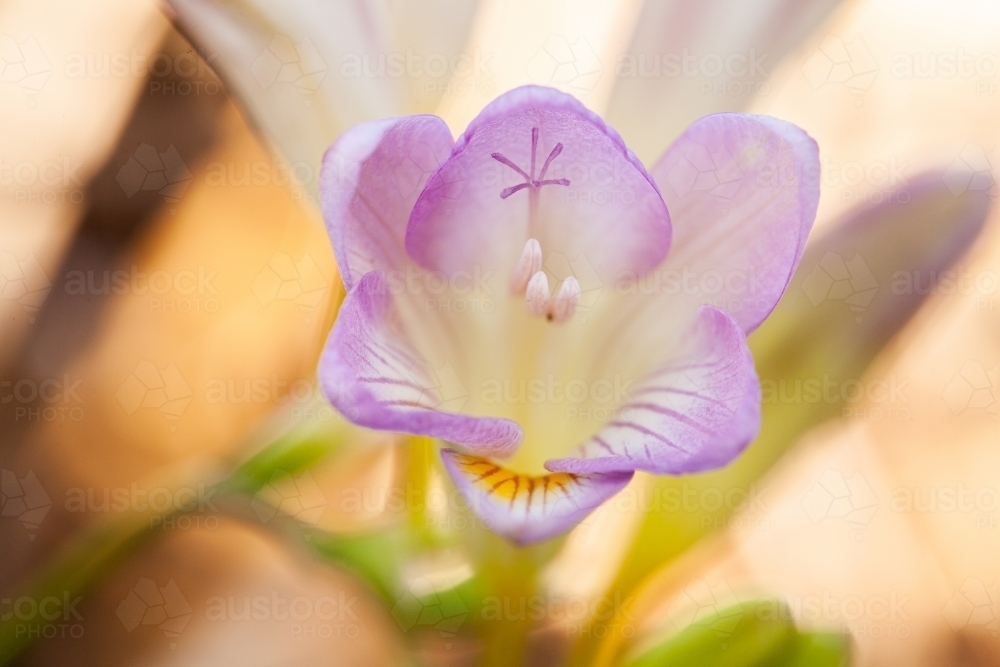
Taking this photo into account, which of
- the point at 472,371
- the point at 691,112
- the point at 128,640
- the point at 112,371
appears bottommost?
the point at 128,640

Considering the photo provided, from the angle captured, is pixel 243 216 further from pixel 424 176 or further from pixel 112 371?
pixel 424 176

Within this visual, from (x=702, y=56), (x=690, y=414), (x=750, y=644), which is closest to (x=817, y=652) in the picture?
(x=750, y=644)

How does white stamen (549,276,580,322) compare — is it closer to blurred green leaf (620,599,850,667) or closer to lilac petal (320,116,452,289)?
lilac petal (320,116,452,289)

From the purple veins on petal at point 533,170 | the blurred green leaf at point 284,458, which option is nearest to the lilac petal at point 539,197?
the purple veins on petal at point 533,170

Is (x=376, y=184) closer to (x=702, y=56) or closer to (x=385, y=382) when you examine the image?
(x=385, y=382)

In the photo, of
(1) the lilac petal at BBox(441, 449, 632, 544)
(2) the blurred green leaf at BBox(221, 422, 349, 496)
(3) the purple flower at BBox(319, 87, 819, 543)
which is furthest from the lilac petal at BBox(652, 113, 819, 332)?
(2) the blurred green leaf at BBox(221, 422, 349, 496)

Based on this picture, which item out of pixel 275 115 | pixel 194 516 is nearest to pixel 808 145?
pixel 275 115
